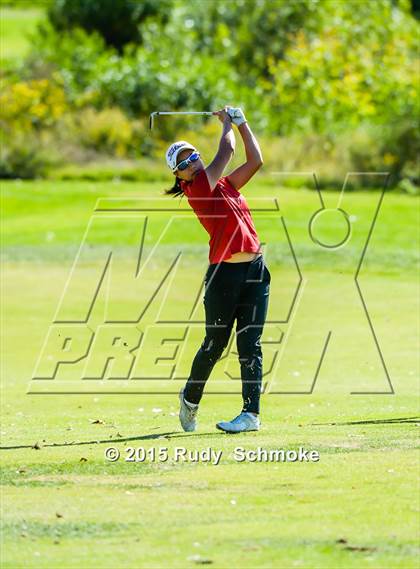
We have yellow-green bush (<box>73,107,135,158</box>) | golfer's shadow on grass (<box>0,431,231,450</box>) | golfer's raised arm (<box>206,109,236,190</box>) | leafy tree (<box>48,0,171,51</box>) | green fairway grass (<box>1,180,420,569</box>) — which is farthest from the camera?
leafy tree (<box>48,0,171,51</box>)

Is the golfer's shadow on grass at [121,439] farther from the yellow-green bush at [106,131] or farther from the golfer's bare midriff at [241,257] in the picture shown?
the yellow-green bush at [106,131]

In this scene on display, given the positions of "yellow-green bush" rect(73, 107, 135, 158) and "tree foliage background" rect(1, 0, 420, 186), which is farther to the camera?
"yellow-green bush" rect(73, 107, 135, 158)

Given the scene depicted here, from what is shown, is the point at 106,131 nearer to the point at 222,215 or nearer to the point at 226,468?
the point at 222,215

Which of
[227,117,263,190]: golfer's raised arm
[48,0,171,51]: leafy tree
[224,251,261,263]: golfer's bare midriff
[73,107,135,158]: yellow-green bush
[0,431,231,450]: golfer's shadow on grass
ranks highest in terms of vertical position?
[227,117,263,190]: golfer's raised arm

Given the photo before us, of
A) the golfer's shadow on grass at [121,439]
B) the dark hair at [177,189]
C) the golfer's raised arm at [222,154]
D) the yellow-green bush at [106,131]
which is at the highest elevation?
the golfer's raised arm at [222,154]

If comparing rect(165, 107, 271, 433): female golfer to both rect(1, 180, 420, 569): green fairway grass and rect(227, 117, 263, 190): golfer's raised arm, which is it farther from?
rect(1, 180, 420, 569): green fairway grass

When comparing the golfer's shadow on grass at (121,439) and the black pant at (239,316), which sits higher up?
the black pant at (239,316)

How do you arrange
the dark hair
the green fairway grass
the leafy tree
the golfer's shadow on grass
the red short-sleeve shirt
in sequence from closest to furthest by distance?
the green fairway grass, the red short-sleeve shirt, the golfer's shadow on grass, the dark hair, the leafy tree

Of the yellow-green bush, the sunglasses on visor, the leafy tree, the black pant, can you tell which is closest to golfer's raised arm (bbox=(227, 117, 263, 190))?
the sunglasses on visor

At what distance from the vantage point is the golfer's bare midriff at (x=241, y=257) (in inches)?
360

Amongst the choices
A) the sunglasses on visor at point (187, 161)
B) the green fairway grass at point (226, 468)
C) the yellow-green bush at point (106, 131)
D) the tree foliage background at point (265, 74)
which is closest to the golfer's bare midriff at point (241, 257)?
the sunglasses on visor at point (187, 161)

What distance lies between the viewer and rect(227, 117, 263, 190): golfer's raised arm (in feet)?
29.9

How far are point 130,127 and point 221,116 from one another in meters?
29.9

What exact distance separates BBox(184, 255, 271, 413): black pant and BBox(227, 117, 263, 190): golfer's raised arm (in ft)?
1.85
